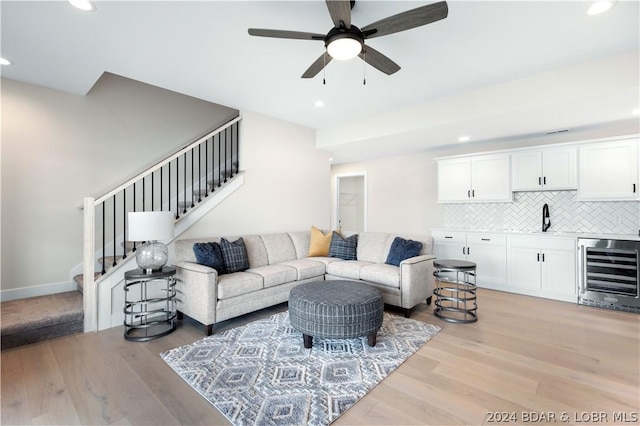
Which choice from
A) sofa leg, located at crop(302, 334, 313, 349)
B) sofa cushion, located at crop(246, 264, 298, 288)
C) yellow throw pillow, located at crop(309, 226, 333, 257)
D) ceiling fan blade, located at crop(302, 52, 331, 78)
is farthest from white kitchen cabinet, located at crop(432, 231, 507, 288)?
ceiling fan blade, located at crop(302, 52, 331, 78)

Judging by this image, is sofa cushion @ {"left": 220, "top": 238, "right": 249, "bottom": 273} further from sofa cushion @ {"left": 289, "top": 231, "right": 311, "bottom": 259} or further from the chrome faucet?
the chrome faucet

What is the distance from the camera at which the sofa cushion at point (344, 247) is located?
4590 mm

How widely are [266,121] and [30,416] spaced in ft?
14.0

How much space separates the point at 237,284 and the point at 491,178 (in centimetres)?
434

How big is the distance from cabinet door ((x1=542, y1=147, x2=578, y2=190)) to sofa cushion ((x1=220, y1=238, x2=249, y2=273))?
179 inches

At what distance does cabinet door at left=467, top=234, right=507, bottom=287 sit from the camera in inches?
184

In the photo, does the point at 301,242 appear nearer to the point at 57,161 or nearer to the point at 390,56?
the point at 390,56

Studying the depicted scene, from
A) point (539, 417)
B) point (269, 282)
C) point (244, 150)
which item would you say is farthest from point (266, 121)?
point (539, 417)

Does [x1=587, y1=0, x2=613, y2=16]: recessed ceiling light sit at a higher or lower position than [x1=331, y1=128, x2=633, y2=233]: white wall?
higher

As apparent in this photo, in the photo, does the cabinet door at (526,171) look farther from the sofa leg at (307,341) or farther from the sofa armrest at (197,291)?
the sofa armrest at (197,291)

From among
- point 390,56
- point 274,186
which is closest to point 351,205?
point 274,186

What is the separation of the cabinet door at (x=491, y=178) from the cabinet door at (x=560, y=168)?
0.48 m

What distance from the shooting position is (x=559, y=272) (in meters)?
4.18

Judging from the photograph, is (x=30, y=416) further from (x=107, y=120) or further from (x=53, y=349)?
(x=107, y=120)
